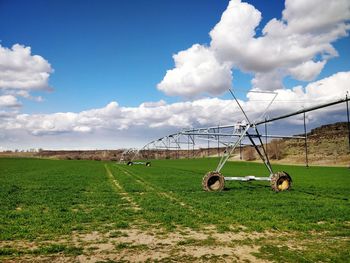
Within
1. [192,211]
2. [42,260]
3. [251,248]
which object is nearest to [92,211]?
[192,211]

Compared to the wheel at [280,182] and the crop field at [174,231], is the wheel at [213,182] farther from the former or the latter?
the crop field at [174,231]

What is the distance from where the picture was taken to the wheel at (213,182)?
2328 cm

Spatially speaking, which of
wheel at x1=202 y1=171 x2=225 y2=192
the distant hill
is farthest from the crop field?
the distant hill

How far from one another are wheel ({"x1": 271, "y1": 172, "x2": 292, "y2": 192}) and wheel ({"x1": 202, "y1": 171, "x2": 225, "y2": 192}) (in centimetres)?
369

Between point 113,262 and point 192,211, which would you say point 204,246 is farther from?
point 192,211

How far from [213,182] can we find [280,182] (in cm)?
492

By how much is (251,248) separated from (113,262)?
394cm

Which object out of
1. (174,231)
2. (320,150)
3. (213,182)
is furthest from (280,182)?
(320,150)

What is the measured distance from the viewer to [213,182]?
2362 cm

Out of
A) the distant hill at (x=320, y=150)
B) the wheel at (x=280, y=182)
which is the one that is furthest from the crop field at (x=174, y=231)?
the distant hill at (x=320, y=150)

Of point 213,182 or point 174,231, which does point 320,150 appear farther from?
point 174,231

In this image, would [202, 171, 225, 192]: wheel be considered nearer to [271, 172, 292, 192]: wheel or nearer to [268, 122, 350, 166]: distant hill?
[271, 172, 292, 192]: wheel

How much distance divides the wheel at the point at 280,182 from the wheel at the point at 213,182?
145 inches

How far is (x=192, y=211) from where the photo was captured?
15.6 m
